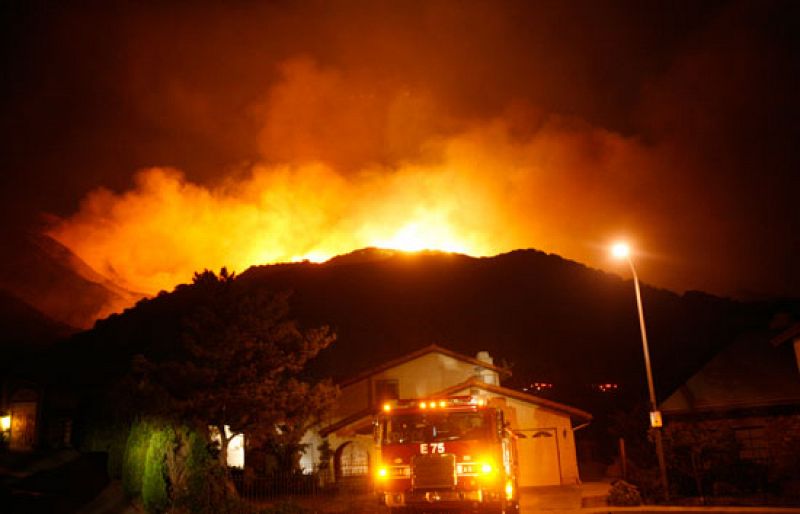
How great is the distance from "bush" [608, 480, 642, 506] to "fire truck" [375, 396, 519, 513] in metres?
5.45

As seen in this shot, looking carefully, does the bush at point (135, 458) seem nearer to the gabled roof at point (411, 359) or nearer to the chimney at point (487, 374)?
the gabled roof at point (411, 359)

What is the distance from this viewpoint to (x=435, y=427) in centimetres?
1481

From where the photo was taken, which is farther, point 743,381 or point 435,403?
point 743,381

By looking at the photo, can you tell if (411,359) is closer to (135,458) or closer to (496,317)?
(135,458)

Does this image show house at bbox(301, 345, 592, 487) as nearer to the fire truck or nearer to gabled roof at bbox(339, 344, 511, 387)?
gabled roof at bbox(339, 344, 511, 387)

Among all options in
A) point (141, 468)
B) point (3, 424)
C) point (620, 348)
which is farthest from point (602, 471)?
point (620, 348)

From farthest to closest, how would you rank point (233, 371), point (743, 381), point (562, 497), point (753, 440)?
point (743, 381) → point (753, 440) → point (562, 497) → point (233, 371)

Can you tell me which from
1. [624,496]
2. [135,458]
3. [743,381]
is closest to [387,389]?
[624,496]

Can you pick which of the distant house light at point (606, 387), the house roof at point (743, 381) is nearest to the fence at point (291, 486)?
the house roof at point (743, 381)

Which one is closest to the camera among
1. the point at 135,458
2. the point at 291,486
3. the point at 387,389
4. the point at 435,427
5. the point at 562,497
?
the point at 435,427

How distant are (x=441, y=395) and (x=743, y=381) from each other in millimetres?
17030

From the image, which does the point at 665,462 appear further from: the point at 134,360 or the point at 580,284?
the point at 580,284

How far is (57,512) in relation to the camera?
19125 mm

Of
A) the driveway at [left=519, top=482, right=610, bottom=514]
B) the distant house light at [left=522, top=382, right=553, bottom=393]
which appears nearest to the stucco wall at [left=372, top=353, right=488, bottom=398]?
the driveway at [left=519, top=482, right=610, bottom=514]
